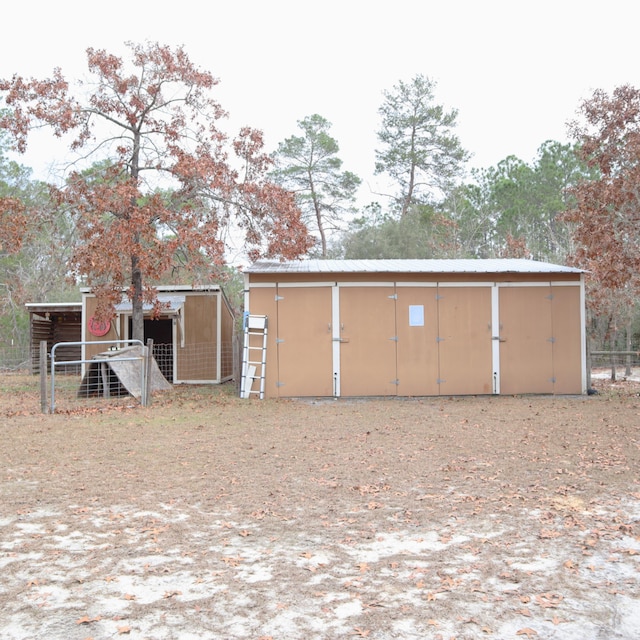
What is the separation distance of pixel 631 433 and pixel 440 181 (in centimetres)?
2117

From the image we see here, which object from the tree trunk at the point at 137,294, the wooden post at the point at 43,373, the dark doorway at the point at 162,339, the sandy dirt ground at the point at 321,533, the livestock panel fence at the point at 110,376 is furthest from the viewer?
the dark doorway at the point at 162,339

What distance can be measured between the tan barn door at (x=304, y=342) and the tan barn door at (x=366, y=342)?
0.91 feet

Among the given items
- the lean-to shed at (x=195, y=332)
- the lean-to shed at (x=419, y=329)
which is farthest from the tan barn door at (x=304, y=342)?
the lean-to shed at (x=195, y=332)

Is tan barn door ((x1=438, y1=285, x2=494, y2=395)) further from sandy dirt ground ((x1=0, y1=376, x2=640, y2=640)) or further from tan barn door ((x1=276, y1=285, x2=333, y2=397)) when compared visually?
sandy dirt ground ((x1=0, y1=376, x2=640, y2=640))

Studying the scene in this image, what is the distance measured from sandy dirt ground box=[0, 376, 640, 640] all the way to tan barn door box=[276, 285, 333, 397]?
3641 millimetres

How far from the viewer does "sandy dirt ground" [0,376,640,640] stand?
297cm

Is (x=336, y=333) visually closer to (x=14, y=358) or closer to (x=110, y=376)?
(x=110, y=376)

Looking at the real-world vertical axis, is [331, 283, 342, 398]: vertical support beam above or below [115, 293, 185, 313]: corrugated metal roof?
below

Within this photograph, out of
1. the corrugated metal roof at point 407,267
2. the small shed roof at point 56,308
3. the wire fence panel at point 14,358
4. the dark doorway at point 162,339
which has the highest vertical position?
the corrugated metal roof at point 407,267

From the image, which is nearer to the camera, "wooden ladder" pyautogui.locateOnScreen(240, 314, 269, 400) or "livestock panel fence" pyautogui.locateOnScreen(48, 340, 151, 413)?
"livestock panel fence" pyautogui.locateOnScreen(48, 340, 151, 413)

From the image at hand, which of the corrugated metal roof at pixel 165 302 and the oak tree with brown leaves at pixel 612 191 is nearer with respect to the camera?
the oak tree with brown leaves at pixel 612 191

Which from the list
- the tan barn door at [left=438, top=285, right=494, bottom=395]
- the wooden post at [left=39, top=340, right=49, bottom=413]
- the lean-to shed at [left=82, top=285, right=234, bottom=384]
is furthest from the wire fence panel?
the tan barn door at [left=438, top=285, right=494, bottom=395]

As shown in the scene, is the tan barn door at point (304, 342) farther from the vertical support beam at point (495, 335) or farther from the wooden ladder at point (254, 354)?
the vertical support beam at point (495, 335)

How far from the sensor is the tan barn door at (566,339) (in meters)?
12.4
